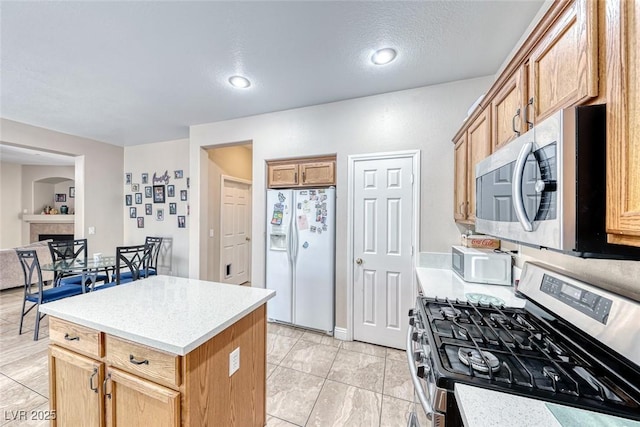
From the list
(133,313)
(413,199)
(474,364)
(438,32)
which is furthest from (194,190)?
(474,364)

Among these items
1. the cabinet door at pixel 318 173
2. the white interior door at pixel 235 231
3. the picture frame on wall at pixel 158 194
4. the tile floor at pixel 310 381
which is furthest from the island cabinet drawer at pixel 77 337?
the picture frame on wall at pixel 158 194

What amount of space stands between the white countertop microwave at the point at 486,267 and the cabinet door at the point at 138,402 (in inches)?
80.4

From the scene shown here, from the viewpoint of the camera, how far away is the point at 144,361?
1088 millimetres

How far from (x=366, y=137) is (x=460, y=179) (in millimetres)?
1066

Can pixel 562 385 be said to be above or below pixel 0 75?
below

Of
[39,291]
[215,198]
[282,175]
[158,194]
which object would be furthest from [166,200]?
[282,175]

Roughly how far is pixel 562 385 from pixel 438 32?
2.12 meters

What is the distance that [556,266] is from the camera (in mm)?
1370

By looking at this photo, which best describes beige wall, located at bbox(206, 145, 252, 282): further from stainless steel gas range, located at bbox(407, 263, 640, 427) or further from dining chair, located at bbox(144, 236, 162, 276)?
stainless steel gas range, located at bbox(407, 263, 640, 427)

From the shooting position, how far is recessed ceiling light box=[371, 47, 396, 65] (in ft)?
6.55

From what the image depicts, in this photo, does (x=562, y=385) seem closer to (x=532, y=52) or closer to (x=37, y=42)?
(x=532, y=52)

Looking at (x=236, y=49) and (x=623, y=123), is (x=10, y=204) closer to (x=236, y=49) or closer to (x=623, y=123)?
(x=236, y=49)

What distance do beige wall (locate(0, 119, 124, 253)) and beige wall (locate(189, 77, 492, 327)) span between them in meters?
2.47

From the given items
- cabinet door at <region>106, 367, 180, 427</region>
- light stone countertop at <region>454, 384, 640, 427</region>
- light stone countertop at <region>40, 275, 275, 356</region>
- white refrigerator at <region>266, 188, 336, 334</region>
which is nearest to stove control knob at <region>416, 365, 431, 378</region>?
light stone countertop at <region>454, 384, 640, 427</region>
